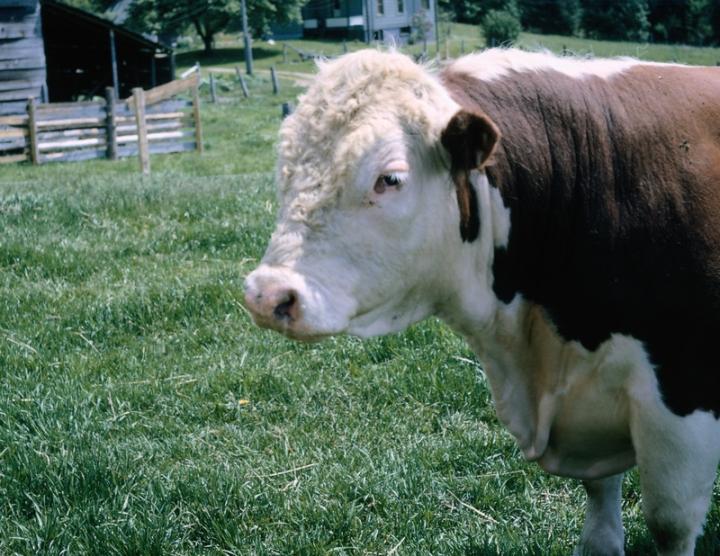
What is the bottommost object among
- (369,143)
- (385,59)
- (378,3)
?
(369,143)

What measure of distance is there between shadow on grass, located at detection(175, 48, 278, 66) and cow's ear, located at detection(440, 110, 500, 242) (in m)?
61.8

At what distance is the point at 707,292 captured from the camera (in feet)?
9.26

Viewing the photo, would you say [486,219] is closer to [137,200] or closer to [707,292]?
[707,292]

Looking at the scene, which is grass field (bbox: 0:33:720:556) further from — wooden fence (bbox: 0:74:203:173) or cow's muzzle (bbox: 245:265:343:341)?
wooden fence (bbox: 0:74:203:173)

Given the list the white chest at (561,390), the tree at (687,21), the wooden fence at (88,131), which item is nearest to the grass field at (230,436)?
the white chest at (561,390)

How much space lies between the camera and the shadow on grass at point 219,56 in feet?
208

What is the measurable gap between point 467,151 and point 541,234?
1.35 feet

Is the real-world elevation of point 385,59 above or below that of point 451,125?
above

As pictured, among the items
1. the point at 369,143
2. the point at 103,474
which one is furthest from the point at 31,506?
the point at 369,143

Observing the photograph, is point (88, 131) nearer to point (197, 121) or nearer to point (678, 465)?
point (197, 121)

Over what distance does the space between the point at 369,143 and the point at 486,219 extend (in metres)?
0.47

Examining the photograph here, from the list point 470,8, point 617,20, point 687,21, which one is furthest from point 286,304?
point 470,8

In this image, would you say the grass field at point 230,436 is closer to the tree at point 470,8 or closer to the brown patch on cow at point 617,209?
the brown patch on cow at point 617,209

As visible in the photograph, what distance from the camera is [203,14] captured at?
6362 cm
